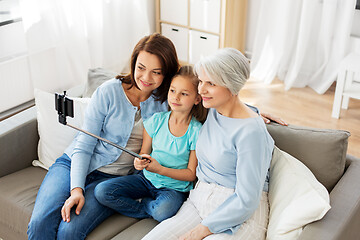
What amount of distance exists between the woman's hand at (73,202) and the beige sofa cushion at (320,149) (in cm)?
80

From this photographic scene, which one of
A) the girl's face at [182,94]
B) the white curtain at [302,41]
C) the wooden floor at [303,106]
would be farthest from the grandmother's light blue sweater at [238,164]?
the white curtain at [302,41]

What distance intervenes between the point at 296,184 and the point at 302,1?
241 cm

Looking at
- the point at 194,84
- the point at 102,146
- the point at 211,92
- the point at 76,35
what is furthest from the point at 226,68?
the point at 76,35

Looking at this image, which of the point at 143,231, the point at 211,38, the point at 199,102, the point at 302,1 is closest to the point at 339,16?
the point at 302,1

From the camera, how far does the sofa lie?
1562mm

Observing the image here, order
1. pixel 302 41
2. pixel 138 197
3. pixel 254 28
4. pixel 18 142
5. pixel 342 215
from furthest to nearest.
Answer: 1. pixel 254 28
2. pixel 302 41
3. pixel 18 142
4. pixel 138 197
5. pixel 342 215

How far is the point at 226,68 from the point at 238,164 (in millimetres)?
331

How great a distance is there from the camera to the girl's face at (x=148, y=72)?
1.80 meters

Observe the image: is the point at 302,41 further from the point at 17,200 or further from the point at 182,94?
the point at 17,200

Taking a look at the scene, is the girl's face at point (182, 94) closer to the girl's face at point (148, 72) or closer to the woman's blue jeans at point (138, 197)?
the girl's face at point (148, 72)

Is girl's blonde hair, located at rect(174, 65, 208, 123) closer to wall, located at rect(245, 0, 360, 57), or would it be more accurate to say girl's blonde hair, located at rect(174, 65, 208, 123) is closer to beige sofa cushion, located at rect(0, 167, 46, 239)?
beige sofa cushion, located at rect(0, 167, 46, 239)

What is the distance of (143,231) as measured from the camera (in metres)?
1.78

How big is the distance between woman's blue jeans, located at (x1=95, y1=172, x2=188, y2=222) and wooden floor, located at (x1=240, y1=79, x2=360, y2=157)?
5.39 feet

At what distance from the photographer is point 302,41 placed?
12.1ft
